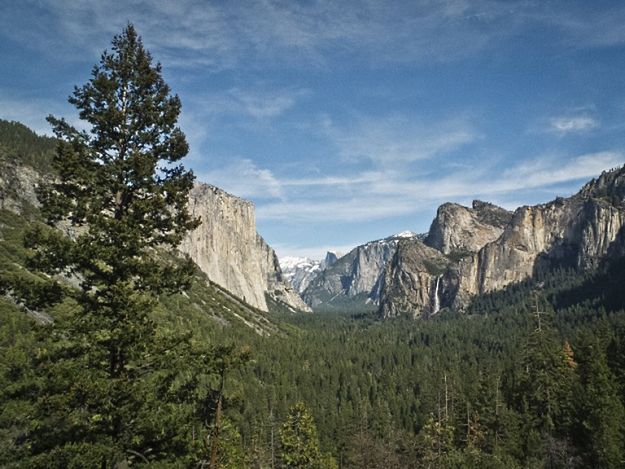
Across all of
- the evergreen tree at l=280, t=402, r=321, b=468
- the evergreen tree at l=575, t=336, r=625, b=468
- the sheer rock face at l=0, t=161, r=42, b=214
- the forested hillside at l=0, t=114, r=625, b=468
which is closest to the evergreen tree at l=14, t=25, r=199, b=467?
the forested hillside at l=0, t=114, r=625, b=468

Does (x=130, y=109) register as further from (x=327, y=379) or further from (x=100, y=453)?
(x=327, y=379)

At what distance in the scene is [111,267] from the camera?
14305mm

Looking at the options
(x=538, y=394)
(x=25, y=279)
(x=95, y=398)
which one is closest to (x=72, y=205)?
(x=25, y=279)

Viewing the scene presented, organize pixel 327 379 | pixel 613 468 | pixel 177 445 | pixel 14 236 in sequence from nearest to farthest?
pixel 177 445 → pixel 613 468 → pixel 14 236 → pixel 327 379

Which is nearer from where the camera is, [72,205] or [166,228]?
[72,205]

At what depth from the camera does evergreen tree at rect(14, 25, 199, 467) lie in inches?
488

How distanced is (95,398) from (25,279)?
4.52 meters

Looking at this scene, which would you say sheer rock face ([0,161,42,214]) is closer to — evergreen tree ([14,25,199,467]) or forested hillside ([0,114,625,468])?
forested hillside ([0,114,625,468])

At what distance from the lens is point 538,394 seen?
4769 centimetres

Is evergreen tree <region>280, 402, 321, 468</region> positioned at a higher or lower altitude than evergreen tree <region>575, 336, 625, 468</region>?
lower

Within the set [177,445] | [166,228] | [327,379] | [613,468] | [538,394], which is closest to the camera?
[177,445]

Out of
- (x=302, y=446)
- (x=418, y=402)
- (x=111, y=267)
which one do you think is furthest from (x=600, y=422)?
(x=418, y=402)

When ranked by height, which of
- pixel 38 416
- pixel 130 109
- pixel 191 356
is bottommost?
pixel 38 416

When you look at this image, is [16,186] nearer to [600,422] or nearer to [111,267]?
[111,267]
